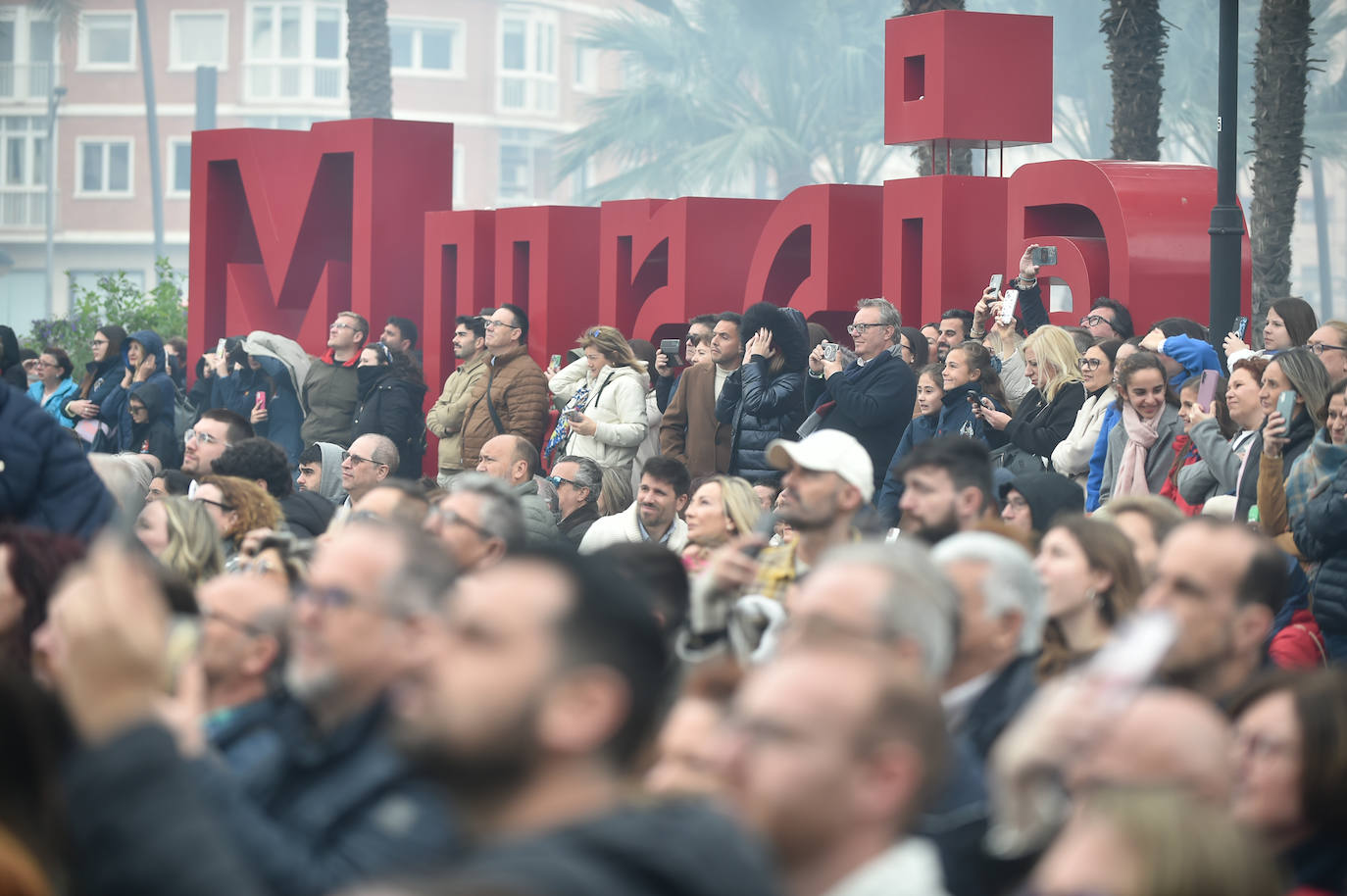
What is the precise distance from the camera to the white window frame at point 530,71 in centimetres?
6250

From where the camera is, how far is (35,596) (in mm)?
4664

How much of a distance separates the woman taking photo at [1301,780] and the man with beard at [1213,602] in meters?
0.68

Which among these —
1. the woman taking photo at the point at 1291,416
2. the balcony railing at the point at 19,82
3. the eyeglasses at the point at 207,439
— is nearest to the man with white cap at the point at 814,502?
the woman taking photo at the point at 1291,416

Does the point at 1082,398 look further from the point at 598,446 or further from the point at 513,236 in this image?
the point at 513,236

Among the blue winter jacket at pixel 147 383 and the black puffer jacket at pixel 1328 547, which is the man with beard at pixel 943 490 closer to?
the black puffer jacket at pixel 1328 547

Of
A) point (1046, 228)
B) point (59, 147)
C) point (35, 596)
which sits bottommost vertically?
point (35, 596)

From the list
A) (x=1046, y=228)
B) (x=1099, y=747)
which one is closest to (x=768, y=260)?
(x=1046, y=228)

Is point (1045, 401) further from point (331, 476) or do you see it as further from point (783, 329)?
point (331, 476)

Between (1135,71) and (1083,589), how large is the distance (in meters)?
12.6

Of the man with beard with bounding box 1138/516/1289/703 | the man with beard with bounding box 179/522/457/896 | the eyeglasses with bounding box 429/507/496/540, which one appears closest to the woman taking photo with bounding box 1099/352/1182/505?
the eyeglasses with bounding box 429/507/496/540

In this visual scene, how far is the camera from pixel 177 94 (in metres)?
56.7

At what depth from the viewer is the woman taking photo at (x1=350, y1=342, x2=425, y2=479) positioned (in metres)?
12.9

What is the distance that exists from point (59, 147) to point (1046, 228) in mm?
49810

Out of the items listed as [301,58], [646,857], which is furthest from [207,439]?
[301,58]
